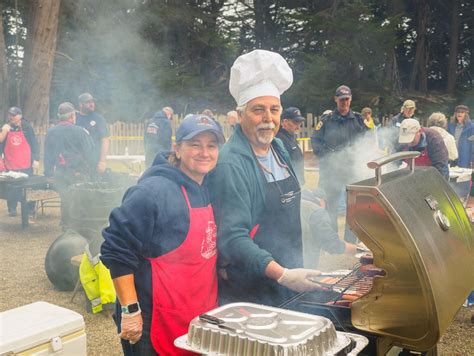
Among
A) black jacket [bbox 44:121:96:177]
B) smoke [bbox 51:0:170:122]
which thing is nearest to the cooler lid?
black jacket [bbox 44:121:96:177]

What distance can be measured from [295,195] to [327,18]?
17235 millimetres

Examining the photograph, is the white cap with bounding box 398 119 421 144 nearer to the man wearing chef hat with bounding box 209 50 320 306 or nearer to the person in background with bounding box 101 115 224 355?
the man wearing chef hat with bounding box 209 50 320 306

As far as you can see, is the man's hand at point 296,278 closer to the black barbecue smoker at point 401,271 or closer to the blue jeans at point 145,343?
the black barbecue smoker at point 401,271

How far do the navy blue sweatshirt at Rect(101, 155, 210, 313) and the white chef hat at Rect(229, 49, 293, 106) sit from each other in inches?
19.6

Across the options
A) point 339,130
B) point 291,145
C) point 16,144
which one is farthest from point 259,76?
point 16,144

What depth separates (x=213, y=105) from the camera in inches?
765

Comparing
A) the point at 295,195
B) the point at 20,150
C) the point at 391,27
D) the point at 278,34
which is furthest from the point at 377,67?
the point at 295,195

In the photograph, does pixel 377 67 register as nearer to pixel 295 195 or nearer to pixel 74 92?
pixel 74 92

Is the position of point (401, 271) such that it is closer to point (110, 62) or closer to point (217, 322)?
point (217, 322)

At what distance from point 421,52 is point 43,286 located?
61.4ft

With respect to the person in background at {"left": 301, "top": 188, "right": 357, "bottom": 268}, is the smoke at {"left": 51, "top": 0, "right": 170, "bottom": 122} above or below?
above

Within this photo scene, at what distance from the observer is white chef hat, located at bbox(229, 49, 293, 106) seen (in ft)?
7.02

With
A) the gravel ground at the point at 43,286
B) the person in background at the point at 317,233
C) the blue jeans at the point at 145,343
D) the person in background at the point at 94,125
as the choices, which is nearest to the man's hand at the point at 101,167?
the person in background at the point at 94,125

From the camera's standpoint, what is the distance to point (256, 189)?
6.84 ft
